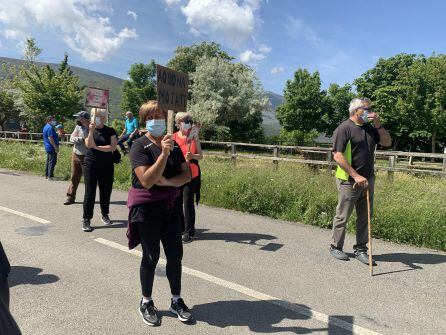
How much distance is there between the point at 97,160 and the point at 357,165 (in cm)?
408

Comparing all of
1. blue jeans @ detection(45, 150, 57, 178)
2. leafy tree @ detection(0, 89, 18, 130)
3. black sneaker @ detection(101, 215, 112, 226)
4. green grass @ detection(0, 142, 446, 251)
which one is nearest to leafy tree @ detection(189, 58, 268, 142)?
leafy tree @ detection(0, 89, 18, 130)

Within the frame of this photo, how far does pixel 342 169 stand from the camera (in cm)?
526

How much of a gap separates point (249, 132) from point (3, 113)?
33.2 metres

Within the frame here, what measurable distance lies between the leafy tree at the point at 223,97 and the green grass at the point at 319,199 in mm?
29211

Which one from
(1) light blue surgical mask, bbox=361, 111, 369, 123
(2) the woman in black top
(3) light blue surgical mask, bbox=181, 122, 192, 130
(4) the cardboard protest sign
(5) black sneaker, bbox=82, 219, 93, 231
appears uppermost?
(4) the cardboard protest sign

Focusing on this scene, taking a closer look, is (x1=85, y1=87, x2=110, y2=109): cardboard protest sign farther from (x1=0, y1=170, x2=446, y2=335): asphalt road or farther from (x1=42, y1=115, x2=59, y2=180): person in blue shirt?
(x1=0, y1=170, x2=446, y2=335): asphalt road

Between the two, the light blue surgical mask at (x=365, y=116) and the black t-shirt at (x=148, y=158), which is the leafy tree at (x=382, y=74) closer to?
the light blue surgical mask at (x=365, y=116)

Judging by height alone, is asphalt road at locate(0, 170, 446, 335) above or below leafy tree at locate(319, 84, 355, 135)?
below

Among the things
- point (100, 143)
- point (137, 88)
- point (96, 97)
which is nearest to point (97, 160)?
point (100, 143)

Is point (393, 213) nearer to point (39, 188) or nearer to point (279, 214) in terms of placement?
point (279, 214)

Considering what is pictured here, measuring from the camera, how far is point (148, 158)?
3393mm

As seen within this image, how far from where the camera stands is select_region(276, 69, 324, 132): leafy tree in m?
49.3

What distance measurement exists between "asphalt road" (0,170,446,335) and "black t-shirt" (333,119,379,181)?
1307 millimetres

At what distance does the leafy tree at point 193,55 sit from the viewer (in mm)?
57781
